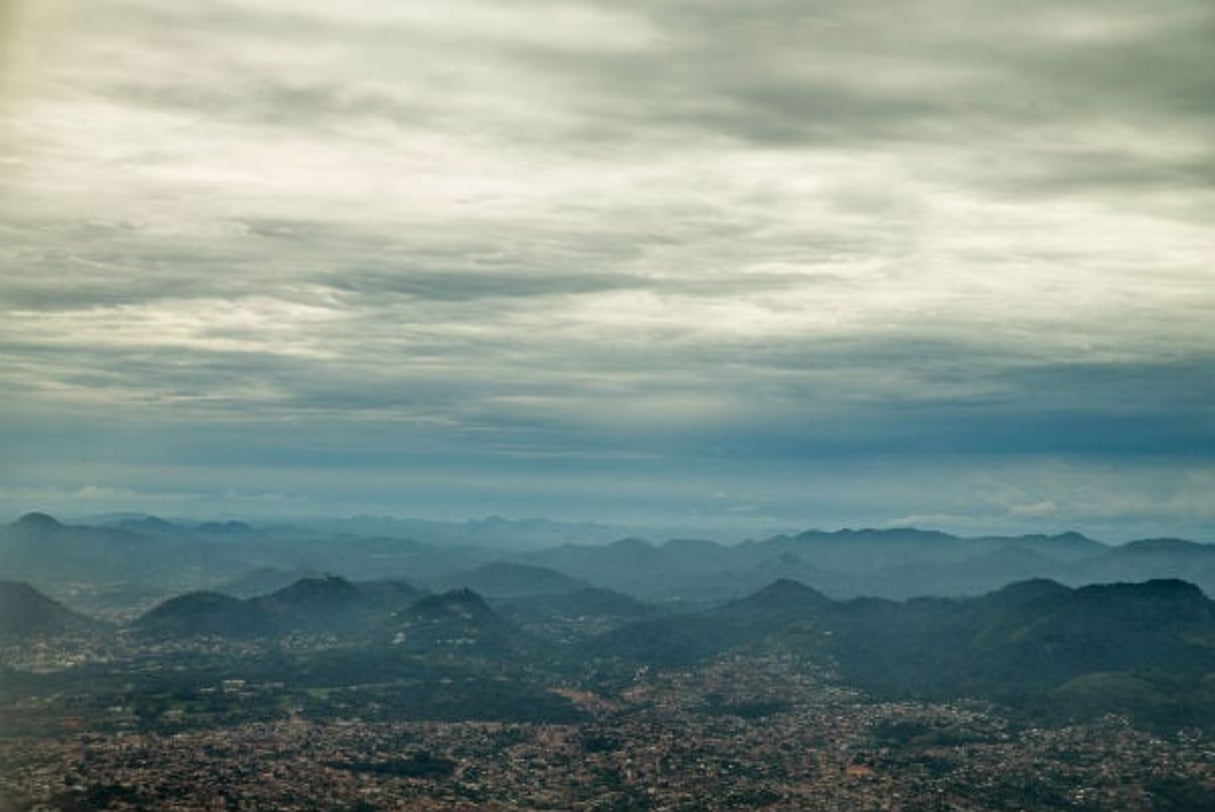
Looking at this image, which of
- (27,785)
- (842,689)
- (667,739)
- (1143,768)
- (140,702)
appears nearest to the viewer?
(27,785)

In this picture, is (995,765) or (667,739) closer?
(995,765)

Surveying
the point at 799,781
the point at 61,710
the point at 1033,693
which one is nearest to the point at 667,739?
the point at 799,781

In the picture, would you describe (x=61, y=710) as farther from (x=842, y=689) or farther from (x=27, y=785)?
(x=842, y=689)

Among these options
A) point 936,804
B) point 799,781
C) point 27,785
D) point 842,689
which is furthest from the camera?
point 842,689

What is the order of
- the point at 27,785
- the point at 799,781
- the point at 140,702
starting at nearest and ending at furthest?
the point at 27,785
the point at 799,781
the point at 140,702

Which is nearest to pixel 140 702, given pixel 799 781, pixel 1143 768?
pixel 799 781

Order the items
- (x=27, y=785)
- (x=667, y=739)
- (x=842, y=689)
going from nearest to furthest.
→ (x=27, y=785) → (x=667, y=739) → (x=842, y=689)

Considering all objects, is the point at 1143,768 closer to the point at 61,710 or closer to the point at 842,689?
the point at 842,689

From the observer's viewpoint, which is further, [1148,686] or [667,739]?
[1148,686]
